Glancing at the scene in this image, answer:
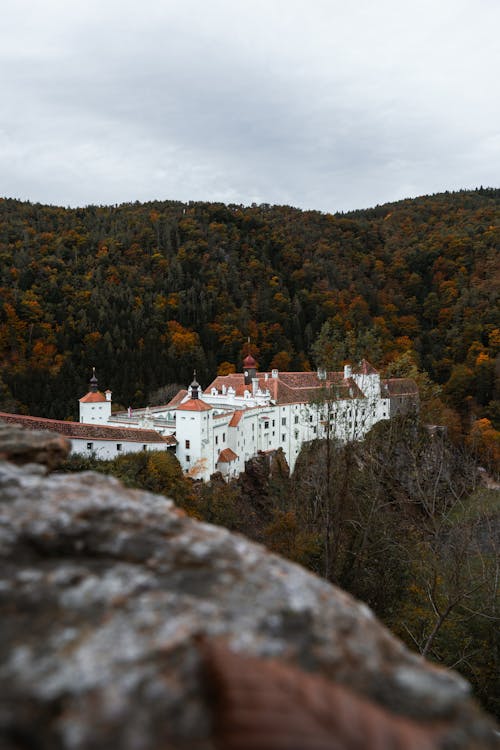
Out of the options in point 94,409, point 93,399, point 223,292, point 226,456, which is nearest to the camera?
point 226,456

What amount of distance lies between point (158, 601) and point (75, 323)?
7514 centimetres

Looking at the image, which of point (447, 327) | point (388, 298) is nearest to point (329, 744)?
point (447, 327)

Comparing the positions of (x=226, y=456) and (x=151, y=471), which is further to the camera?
(x=226, y=456)

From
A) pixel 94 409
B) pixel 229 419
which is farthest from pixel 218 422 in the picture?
pixel 94 409

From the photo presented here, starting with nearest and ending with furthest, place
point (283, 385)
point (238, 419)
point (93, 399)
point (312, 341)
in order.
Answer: point (238, 419) → point (93, 399) → point (283, 385) → point (312, 341)

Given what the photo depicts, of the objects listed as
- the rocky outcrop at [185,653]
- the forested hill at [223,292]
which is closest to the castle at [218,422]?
the forested hill at [223,292]

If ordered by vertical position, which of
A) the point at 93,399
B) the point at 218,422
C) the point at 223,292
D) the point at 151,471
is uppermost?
the point at 223,292

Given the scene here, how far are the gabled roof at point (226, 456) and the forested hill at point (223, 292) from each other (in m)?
17.9

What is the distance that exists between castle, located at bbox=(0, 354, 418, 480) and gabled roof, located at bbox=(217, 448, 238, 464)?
0.08 m

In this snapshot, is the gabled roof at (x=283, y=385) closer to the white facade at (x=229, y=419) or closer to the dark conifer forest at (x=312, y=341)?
the white facade at (x=229, y=419)

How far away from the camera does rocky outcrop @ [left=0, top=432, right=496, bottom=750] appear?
1.38m

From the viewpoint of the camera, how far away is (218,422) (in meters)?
39.3

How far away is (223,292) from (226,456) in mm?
58054

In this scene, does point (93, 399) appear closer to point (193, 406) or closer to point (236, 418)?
point (193, 406)
